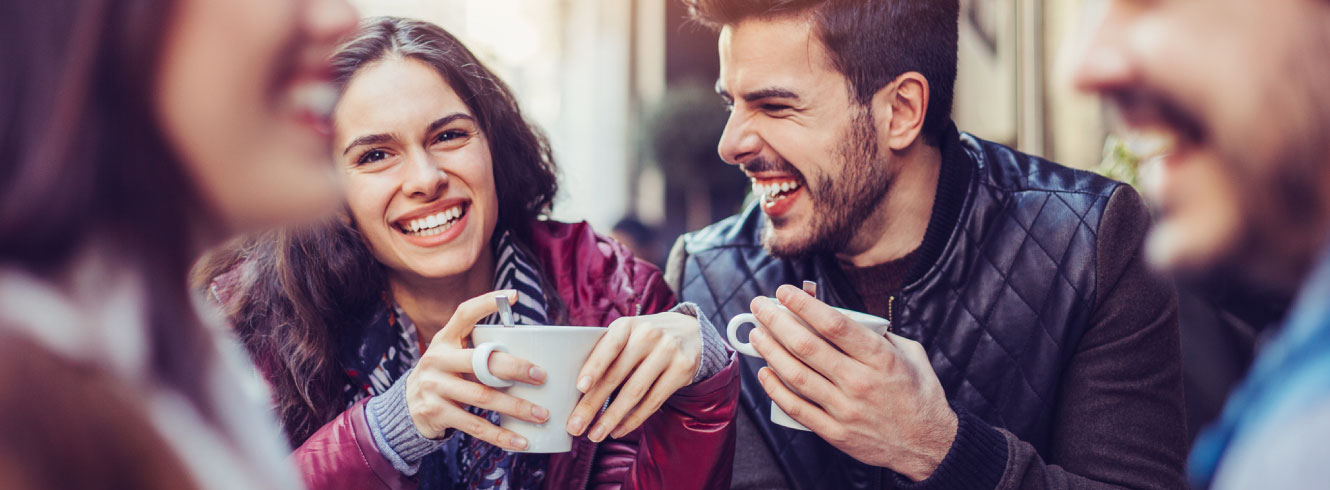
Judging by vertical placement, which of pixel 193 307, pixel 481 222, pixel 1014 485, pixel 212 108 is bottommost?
pixel 1014 485

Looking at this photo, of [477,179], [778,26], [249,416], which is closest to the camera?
[249,416]

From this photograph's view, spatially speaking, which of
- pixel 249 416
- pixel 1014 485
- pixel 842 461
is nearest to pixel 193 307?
pixel 249 416

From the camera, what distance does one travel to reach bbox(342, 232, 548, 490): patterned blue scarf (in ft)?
5.49

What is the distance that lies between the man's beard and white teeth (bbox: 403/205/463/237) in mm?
634

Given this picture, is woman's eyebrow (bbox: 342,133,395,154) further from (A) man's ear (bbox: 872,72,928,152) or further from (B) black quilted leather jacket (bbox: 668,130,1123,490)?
(A) man's ear (bbox: 872,72,928,152)

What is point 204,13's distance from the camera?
565 mm

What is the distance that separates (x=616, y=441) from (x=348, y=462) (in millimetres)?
498

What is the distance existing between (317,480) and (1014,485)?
999 millimetres

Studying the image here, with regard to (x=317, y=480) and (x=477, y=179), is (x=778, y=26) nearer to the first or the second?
(x=477, y=179)

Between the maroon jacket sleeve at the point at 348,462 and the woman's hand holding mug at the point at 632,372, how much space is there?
277 mm

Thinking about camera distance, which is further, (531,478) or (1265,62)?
(531,478)

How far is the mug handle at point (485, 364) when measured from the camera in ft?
3.93

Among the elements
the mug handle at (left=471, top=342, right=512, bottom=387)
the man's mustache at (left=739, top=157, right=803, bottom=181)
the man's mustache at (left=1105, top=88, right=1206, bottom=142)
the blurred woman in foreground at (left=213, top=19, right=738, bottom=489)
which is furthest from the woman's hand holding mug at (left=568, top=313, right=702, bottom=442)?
the man's mustache at (left=1105, top=88, right=1206, bottom=142)

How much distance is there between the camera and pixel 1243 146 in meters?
0.62
